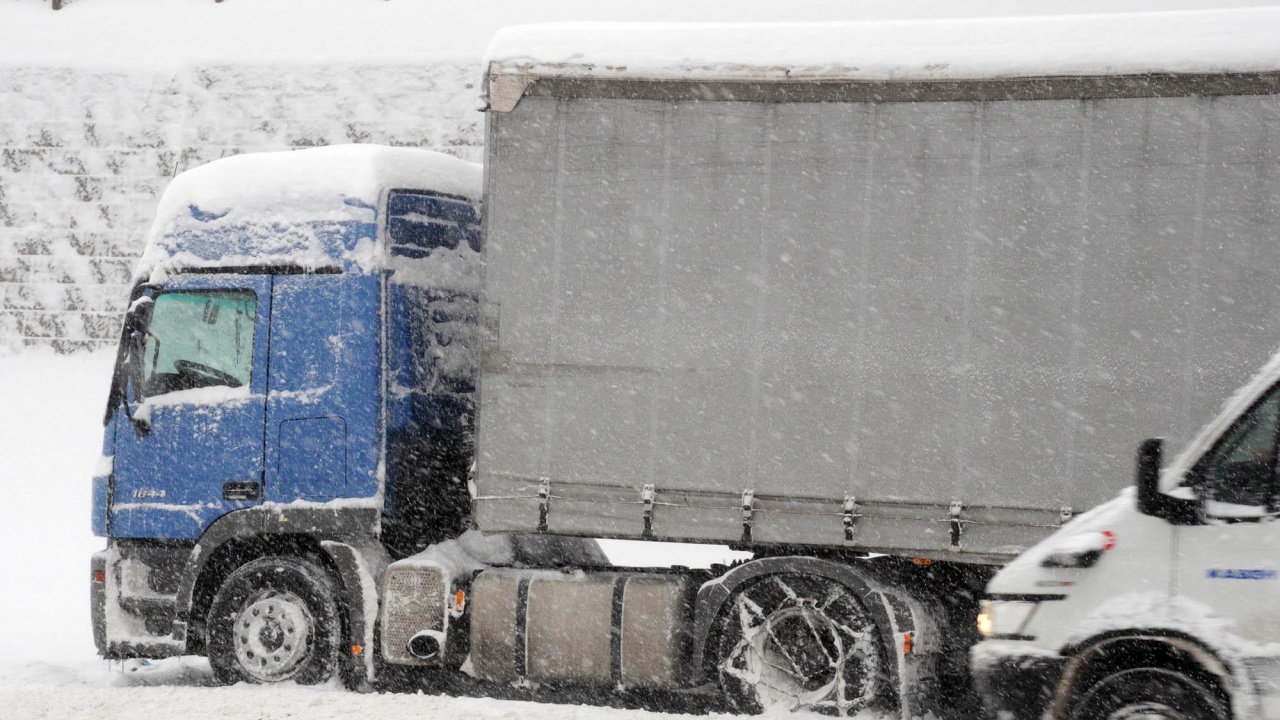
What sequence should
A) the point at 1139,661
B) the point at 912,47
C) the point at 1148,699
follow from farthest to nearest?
the point at 912,47
the point at 1139,661
the point at 1148,699

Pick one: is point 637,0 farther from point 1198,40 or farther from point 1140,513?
point 1140,513

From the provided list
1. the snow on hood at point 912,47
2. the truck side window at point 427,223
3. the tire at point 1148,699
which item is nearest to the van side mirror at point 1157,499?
the tire at point 1148,699

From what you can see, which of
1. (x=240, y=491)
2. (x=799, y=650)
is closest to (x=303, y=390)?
(x=240, y=491)

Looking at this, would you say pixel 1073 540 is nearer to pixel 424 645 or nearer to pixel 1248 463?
pixel 1248 463

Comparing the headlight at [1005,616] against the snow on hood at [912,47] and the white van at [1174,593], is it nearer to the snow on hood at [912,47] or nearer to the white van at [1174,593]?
the white van at [1174,593]

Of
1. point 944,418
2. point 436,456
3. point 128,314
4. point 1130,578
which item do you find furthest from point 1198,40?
point 128,314

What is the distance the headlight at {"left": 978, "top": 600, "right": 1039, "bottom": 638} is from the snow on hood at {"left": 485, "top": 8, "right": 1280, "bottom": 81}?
9.06 ft

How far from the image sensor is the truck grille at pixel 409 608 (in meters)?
8.56

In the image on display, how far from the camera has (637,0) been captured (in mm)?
25938

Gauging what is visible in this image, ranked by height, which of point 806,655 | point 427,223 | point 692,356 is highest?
point 427,223

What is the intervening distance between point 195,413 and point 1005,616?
5143mm

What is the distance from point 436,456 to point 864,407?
2892mm

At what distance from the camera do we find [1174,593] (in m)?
5.72

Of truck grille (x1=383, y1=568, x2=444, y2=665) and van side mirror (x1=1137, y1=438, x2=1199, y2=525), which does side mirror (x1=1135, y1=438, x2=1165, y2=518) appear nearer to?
van side mirror (x1=1137, y1=438, x2=1199, y2=525)
